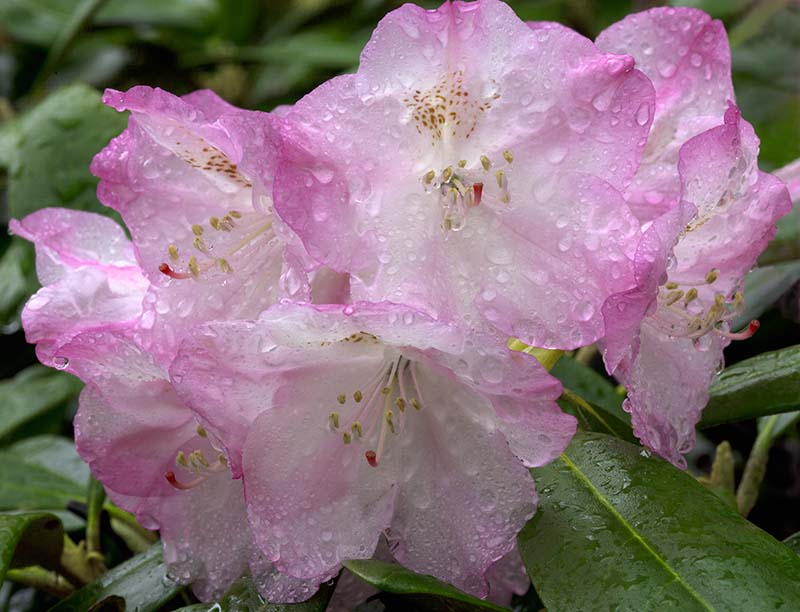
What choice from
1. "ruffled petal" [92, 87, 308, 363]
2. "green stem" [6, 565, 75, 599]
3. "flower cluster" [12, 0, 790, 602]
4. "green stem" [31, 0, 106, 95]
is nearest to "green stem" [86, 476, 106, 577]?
"green stem" [6, 565, 75, 599]

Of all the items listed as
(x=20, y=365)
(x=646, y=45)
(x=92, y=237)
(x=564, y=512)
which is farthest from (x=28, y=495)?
(x=646, y=45)

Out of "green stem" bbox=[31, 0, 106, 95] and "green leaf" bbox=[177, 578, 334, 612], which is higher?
"green leaf" bbox=[177, 578, 334, 612]

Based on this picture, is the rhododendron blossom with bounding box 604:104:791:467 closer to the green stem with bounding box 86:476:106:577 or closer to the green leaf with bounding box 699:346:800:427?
the green leaf with bounding box 699:346:800:427

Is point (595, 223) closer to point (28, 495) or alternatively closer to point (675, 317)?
point (675, 317)

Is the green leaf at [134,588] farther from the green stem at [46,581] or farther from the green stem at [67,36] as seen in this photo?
the green stem at [67,36]

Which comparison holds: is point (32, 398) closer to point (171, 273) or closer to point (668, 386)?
point (171, 273)
